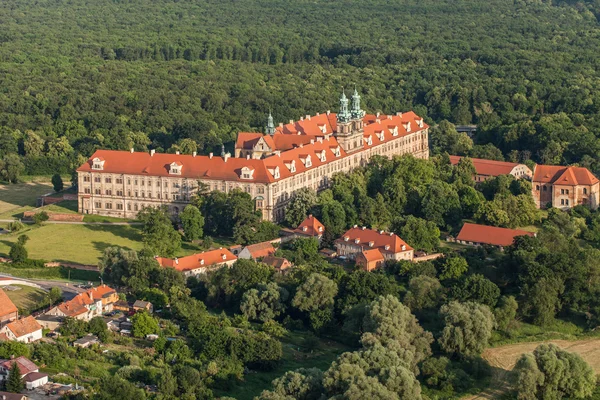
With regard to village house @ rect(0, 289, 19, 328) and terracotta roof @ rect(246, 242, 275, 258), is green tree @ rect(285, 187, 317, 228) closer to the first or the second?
terracotta roof @ rect(246, 242, 275, 258)

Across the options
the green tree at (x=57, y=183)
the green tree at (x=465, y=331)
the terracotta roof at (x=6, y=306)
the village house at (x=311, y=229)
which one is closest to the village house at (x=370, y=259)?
the village house at (x=311, y=229)

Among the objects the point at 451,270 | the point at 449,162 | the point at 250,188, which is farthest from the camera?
the point at 449,162

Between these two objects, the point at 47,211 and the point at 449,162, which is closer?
the point at 47,211

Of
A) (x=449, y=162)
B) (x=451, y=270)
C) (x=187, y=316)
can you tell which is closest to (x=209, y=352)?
(x=187, y=316)

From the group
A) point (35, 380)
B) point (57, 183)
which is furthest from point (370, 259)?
point (57, 183)

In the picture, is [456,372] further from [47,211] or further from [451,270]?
[47,211]

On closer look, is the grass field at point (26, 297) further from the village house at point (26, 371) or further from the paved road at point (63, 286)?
the village house at point (26, 371)

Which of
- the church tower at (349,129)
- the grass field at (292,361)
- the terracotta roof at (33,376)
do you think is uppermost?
the church tower at (349,129)

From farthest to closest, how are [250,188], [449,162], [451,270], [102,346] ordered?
[449,162] → [250,188] → [451,270] → [102,346]
